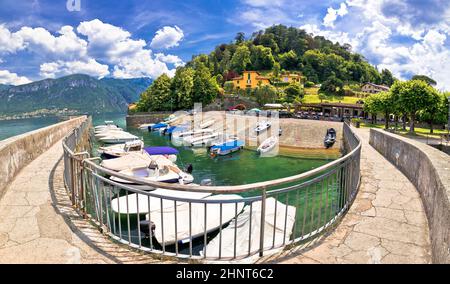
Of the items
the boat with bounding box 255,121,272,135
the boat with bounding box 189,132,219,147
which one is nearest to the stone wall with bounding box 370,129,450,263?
the boat with bounding box 189,132,219,147

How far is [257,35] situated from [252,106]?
79.8 m

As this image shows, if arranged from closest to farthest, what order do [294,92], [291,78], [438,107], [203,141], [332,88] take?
[203,141] → [438,107] → [294,92] → [332,88] → [291,78]

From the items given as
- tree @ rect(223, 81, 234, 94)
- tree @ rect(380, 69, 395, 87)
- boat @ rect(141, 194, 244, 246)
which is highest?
tree @ rect(380, 69, 395, 87)

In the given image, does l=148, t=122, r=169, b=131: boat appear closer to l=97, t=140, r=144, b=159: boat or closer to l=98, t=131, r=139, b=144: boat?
l=98, t=131, r=139, b=144: boat

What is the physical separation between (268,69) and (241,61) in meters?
12.0

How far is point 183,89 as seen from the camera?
67.5 meters

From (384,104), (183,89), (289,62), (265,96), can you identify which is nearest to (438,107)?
(384,104)

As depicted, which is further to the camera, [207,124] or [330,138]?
[207,124]

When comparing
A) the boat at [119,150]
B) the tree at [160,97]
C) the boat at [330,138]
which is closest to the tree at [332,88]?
the tree at [160,97]

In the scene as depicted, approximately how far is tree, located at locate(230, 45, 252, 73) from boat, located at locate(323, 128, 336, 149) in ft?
250

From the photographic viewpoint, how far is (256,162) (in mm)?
24781

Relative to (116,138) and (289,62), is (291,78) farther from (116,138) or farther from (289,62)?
(116,138)

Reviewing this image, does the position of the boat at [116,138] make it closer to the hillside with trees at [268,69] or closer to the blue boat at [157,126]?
the blue boat at [157,126]

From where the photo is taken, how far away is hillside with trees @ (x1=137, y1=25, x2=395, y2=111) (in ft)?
224
